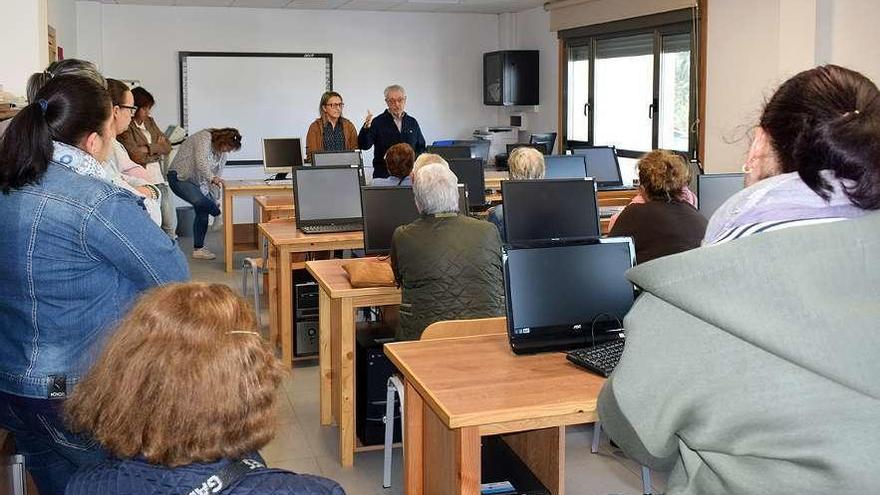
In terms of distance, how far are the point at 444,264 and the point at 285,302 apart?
1861 millimetres

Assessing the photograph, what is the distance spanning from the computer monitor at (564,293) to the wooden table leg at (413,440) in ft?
1.04

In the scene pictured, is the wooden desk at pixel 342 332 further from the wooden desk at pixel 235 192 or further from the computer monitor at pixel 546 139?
the computer monitor at pixel 546 139

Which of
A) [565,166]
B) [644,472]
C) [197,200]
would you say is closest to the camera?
[644,472]

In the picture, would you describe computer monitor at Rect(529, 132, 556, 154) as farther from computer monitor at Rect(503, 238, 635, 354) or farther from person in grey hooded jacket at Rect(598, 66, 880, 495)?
person in grey hooded jacket at Rect(598, 66, 880, 495)


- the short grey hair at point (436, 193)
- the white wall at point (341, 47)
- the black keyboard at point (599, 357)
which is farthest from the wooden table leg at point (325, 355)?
the white wall at point (341, 47)

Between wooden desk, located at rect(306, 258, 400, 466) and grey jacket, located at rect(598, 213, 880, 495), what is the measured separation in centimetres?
252

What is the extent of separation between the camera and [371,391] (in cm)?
391

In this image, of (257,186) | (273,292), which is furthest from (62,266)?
(257,186)

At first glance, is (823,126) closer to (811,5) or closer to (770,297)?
(770,297)

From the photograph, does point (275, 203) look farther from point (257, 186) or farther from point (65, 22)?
point (65, 22)

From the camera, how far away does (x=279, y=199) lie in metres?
7.18

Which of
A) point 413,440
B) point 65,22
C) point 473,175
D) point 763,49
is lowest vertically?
point 413,440

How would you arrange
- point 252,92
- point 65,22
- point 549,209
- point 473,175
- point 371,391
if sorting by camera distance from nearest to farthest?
point 371,391 → point 549,209 → point 473,175 → point 65,22 → point 252,92

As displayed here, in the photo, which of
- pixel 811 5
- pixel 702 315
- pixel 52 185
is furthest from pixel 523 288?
pixel 811 5
